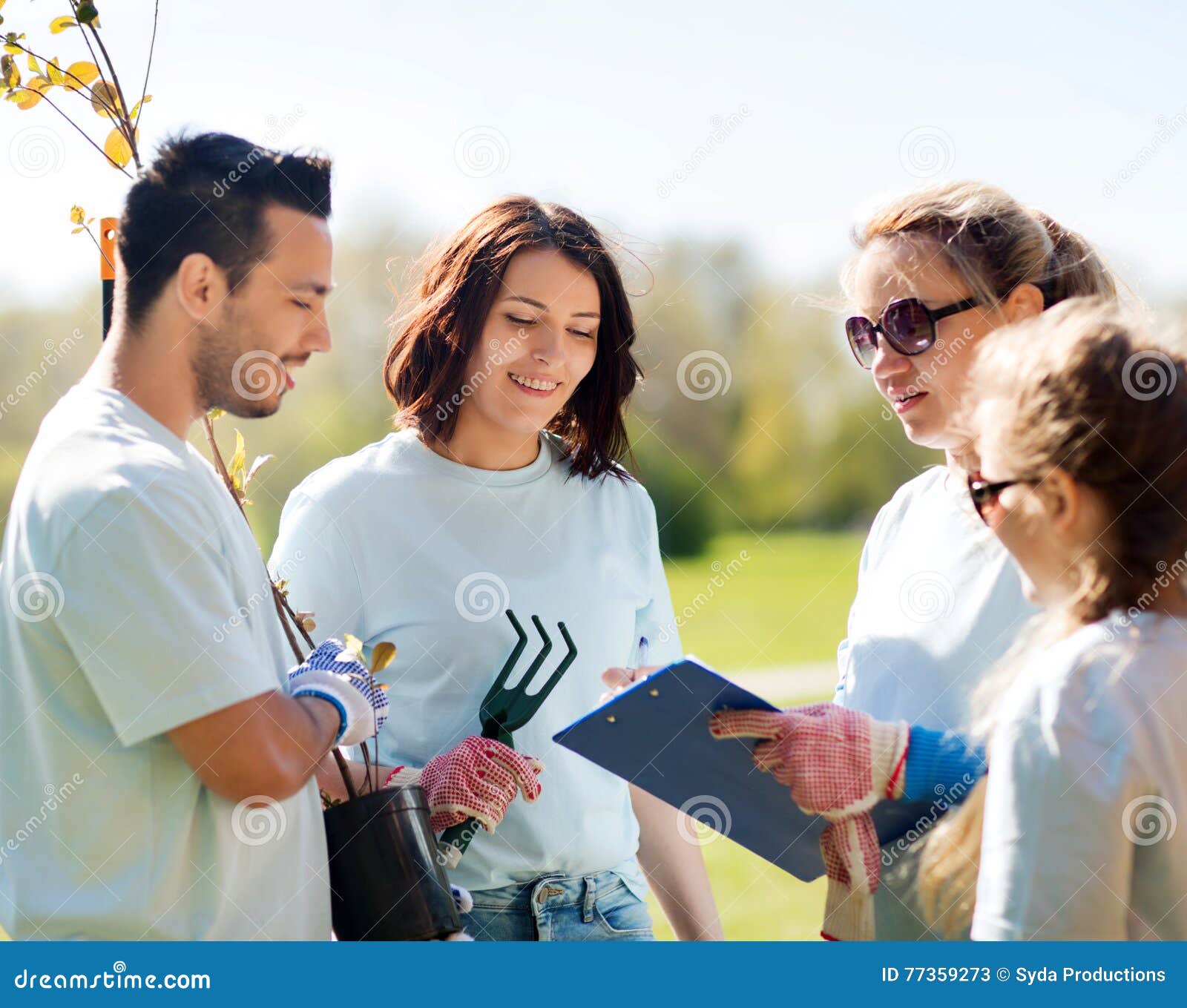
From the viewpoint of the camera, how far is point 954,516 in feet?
7.03

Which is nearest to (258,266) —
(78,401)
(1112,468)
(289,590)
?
(78,401)

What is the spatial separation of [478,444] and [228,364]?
0.76 metres

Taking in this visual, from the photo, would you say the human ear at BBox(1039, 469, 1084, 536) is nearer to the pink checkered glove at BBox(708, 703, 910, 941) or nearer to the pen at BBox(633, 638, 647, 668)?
the pink checkered glove at BBox(708, 703, 910, 941)

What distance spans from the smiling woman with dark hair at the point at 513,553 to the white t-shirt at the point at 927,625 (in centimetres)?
48

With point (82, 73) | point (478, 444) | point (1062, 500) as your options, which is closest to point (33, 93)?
point (82, 73)

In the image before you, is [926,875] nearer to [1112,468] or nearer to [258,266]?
[1112,468]

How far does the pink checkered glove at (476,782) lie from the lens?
1930mm

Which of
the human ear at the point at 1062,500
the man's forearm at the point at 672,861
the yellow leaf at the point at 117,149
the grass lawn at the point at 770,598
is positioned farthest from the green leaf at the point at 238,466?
the grass lawn at the point at 770,598

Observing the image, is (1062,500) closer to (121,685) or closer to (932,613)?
(932,613)

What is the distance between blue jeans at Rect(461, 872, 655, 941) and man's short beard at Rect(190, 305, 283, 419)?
1.04 metres

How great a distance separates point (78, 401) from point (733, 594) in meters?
36.1

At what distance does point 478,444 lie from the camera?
7.98 feet

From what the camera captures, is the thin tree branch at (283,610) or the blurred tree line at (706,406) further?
the blurred tree line at (706,406)

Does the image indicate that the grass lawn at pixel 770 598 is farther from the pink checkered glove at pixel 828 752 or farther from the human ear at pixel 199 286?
the human ear at pixel 199 286
